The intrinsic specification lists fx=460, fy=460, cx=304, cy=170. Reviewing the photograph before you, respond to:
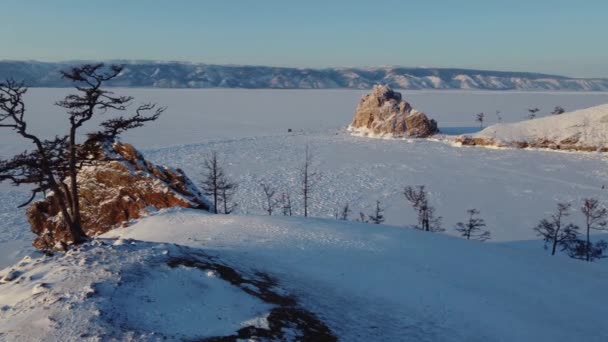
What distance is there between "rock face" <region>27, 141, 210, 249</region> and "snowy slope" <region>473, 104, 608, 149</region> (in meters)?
67.7

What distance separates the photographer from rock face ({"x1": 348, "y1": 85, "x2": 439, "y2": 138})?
89312 millimetres

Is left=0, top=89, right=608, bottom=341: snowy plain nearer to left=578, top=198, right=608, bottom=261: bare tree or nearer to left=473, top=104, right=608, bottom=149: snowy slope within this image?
left=578, top=198, right=608, bottom=261: bare tree

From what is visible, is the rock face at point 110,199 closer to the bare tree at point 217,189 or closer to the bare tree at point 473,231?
the bare tree at point 217,189

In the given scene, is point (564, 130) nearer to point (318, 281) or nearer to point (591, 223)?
point (591, 223)

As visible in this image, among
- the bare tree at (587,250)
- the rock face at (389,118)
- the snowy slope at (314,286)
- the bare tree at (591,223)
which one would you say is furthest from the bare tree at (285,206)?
the rock face at (389,118)

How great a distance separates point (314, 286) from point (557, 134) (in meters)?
76.5

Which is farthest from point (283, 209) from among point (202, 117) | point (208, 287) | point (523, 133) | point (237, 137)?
point (202, 117)

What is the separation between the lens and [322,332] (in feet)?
33.3

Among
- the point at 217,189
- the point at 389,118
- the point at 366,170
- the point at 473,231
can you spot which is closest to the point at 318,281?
the point at 473,231

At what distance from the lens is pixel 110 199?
2364 centimetres

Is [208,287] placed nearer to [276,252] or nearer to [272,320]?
[272,320]

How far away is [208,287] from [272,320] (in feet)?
6.03

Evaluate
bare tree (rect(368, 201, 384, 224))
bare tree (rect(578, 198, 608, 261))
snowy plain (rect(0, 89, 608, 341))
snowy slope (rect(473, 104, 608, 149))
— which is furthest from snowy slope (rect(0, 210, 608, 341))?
snowy slope (rect(473, 104, 608, 149))

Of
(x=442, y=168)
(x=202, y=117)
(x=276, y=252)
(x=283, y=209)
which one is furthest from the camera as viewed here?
(x=202, y=117)
